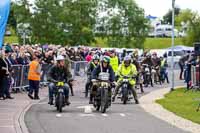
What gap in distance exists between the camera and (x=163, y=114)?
66.9 ft

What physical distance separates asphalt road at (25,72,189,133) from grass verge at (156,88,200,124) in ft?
3.50

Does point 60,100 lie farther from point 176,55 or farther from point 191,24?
point 191,24

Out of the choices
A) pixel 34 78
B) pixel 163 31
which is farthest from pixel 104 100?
pixel 163 31

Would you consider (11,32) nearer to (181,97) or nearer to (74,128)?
(181,97)

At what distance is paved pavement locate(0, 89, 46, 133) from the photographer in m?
16.0

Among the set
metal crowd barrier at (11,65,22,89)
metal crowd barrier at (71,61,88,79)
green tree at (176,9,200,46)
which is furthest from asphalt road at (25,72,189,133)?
green tree at (176,9,200,46)

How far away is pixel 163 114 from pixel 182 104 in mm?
3982

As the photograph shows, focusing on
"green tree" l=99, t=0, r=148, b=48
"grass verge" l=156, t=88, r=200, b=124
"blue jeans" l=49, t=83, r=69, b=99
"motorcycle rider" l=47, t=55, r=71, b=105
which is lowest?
"grass verge" l=156, t=88, r=200, b=124

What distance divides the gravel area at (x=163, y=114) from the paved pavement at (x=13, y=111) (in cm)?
400

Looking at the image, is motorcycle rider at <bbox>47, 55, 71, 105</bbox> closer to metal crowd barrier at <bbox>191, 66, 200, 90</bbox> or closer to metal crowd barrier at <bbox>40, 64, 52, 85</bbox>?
metal crowd barrier at <bbox>40, 64, 52, 85</bbox>

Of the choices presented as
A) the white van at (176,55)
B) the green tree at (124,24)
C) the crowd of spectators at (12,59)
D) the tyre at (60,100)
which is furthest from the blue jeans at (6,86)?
the green tree at (124,24)

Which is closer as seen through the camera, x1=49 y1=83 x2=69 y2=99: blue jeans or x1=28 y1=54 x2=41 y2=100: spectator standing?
x1=49 y1=83 x2=69 y2=99: blue jeans

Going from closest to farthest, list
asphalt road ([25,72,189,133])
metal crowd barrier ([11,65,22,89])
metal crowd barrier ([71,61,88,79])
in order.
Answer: asphalt road ([25,72,189,133])
metal crowd barrier ([11,65,22,89])
metal crowd barrier ([71,61,88,79])

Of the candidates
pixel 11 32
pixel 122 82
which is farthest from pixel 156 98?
pixel 11 32
